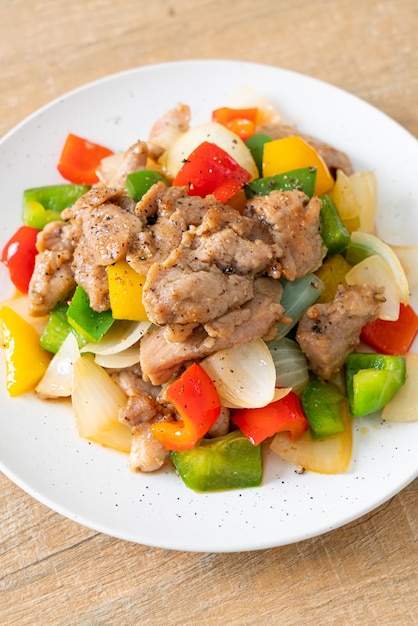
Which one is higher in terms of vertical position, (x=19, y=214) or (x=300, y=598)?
(x=19, y=214)

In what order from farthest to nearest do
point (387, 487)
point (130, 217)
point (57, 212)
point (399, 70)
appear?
1. point (399, 70)
2. point (57, 212)
3. point (130, 217)
4. point (387, 487)

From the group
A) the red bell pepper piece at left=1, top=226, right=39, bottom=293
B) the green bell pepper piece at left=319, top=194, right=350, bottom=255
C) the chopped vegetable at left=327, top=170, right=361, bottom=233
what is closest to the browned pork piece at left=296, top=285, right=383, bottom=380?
the green bell pepper piece at left=319, top=194, right=350, bottom=255

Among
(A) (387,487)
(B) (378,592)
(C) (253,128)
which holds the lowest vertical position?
(B) (378,592)

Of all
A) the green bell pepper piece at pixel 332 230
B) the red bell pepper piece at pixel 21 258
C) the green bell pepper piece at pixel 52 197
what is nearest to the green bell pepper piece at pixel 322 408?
the green bell pepper piece at pixel 332 230

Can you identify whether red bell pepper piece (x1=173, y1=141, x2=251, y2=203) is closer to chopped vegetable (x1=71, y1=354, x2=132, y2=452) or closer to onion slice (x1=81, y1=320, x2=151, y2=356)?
onion slice (x1=81, y1=320, x2=151, y2=356)

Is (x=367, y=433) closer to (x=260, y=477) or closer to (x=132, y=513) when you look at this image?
(x=260, y=477)

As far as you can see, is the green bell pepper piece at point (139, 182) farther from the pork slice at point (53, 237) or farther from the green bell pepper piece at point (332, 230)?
the green bell pepper piece at point (332, 230)

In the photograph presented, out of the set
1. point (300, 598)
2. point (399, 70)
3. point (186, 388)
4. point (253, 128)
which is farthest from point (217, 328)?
point (399, 70)

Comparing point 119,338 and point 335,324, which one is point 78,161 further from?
point 335,324
